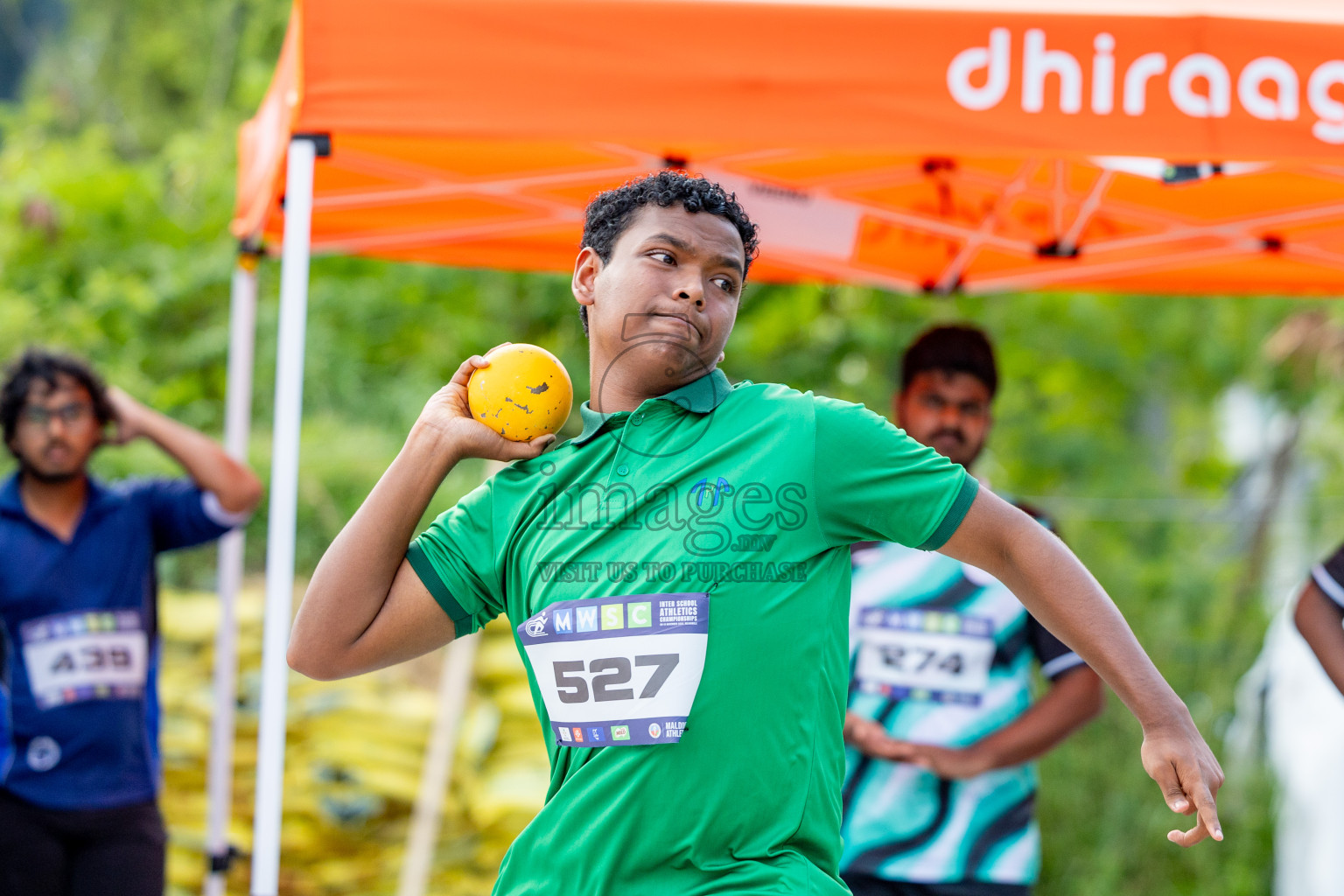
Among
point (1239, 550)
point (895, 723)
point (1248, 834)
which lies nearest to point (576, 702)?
point (895, 723)

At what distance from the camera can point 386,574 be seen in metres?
1.91

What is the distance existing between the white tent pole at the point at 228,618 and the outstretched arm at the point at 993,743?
202 cm

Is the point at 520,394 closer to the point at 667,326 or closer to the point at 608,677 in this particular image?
the point at 667,326

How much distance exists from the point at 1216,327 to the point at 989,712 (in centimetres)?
771

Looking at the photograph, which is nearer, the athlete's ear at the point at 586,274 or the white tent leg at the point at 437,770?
the athlete's ear at the point at 586,274

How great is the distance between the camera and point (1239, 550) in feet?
27.8

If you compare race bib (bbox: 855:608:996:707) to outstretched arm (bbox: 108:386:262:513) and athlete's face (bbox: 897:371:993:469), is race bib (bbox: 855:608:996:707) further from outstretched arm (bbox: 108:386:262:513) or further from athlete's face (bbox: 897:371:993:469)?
outstretched arm (bbox: 108:386:262:513)

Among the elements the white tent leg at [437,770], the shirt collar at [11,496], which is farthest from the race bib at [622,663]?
the white tent leg at [437,770]

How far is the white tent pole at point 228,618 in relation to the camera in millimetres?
4109

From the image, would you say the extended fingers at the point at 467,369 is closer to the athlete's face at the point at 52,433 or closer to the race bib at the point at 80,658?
the race bib at the point at 80,658

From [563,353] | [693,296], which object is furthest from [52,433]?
[563,353]

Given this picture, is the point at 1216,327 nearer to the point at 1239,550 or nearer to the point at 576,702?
the point at 1239,550

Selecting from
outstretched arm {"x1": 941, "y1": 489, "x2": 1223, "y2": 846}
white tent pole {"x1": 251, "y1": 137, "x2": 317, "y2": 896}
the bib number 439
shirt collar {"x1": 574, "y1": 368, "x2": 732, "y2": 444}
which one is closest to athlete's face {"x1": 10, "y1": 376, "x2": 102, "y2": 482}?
white tent pole {"x1": 251, "y1": 137, "x2": 317, "y2": 896}

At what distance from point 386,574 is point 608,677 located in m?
0.39
